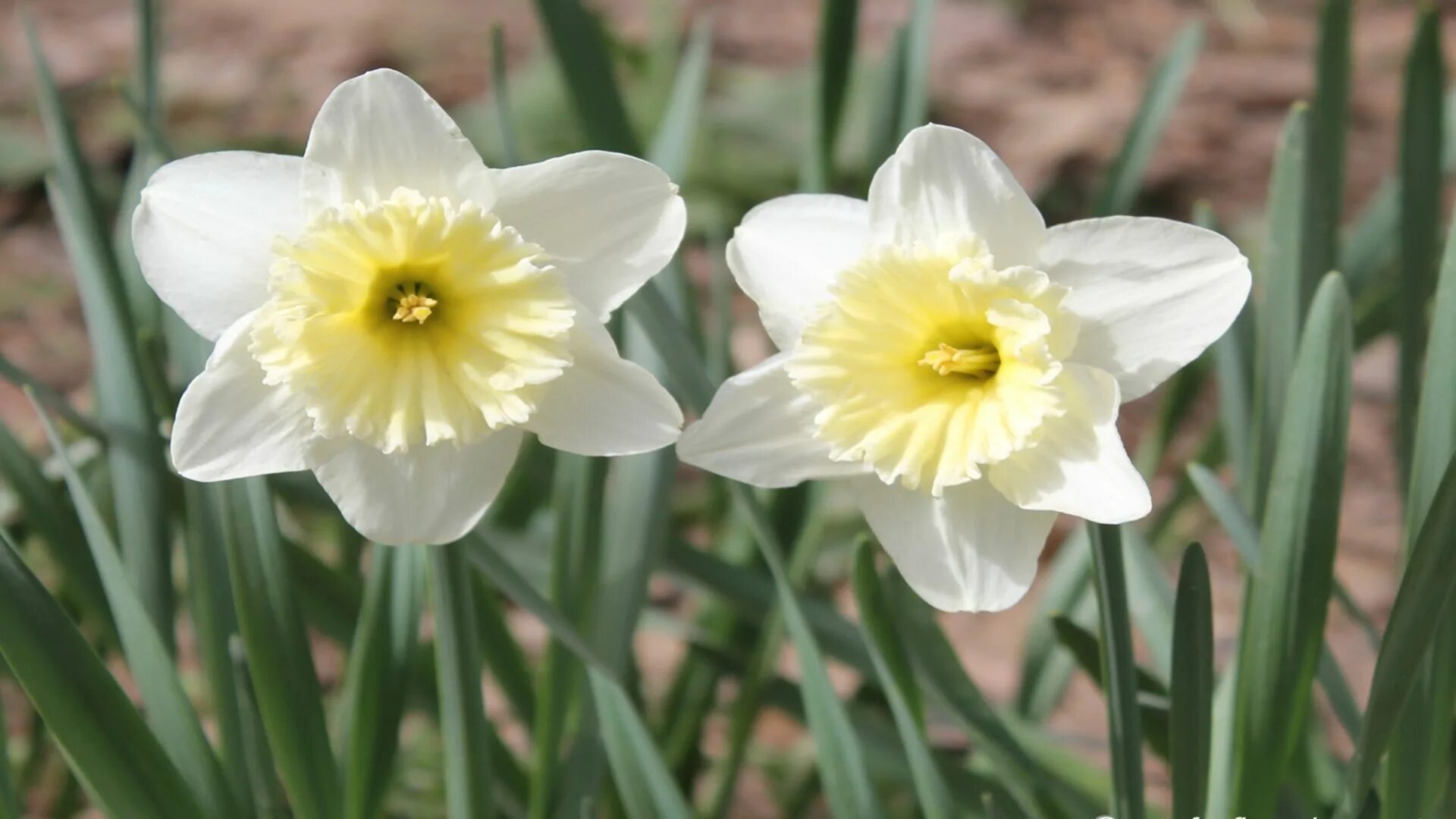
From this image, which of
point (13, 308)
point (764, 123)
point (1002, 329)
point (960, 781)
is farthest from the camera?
point (764, 123)

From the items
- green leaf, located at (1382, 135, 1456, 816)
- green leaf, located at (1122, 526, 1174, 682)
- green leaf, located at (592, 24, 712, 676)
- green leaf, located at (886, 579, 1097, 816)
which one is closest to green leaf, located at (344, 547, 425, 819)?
green leaf, located at (592, 24, 712, 676)

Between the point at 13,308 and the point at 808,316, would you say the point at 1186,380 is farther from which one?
the point at 13,308

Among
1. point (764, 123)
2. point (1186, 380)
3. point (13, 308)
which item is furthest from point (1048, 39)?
point (13, 308)

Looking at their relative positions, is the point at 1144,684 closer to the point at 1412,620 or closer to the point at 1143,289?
the point at 1412,620

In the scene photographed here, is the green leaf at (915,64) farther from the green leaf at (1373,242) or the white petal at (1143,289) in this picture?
the white petal at (1143,289)

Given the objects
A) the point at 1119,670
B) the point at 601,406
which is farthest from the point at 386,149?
the point at 1119,670

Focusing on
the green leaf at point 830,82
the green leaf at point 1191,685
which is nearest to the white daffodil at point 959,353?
the green leaf at point 1191,685

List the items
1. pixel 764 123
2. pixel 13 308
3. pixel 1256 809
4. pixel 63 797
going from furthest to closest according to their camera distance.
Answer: pixel 764 123, pixel 13 308, pixel 63 797, pixel 1256 809
